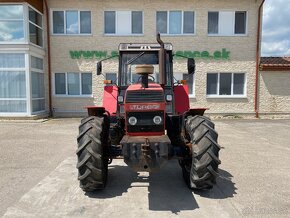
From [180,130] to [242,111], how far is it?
10026mm

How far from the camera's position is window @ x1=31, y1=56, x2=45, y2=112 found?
41.3 ft

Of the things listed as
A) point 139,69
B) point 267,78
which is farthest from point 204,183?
point 267,78

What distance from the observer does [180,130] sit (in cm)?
502

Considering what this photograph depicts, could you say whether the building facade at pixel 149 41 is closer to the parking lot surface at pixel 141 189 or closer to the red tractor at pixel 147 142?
the parking lot surface at pixel 141 189

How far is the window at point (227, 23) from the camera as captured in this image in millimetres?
13805

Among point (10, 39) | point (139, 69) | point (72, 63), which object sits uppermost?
point (10, 39)

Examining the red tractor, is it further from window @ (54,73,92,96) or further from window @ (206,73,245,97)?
window @ (206,73,245,97)

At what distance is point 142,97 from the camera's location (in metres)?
4.15

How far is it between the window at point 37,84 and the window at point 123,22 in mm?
3900

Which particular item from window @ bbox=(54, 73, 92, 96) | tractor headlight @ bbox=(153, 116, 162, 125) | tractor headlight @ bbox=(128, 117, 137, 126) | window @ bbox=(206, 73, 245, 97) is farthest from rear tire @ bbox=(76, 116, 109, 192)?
window @ bbox=(206, 73, 245, 97)

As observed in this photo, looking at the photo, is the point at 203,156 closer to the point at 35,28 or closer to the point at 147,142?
the point at 147,142

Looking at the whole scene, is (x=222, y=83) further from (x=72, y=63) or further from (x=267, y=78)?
(x=72, y=63)

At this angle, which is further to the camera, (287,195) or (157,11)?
(157,11)

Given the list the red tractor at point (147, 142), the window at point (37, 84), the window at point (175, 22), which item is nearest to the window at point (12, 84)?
the window at point (37, 84)
